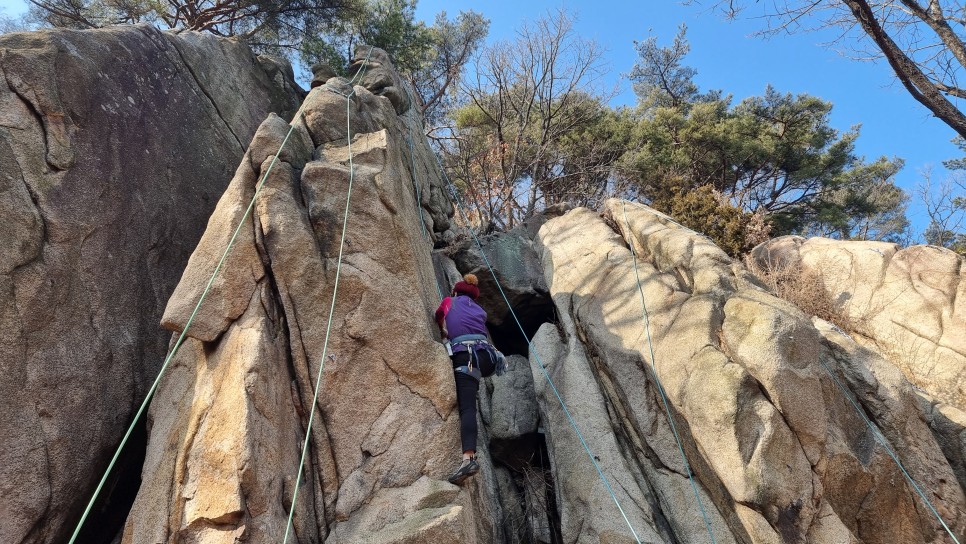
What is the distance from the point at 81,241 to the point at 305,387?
2.94 metres

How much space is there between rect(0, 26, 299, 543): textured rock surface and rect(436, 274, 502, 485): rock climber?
11.2 feet

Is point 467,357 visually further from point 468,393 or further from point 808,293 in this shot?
point 808,293

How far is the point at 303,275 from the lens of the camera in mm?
5980

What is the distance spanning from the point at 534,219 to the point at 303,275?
757 centimetres

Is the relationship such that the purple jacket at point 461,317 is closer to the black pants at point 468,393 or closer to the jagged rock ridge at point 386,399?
the black pants at point 468,393

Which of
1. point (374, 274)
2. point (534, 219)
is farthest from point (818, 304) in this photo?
point (374, 274)

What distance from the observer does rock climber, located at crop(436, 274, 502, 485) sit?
18.6 ft

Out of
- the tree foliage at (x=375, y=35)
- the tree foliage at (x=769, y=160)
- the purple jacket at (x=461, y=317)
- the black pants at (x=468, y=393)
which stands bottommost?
the black pants at (x=468, y=393)

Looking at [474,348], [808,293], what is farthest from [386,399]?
[808,293]

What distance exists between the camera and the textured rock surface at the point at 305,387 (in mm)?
4816

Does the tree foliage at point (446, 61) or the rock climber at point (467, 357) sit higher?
the tree foliage at point (446, 61)

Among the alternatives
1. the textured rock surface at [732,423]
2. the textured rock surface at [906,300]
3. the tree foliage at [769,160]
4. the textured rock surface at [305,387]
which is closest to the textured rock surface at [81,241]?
the textured rock surface at [305,387]

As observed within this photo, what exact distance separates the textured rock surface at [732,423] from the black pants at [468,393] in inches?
66.5

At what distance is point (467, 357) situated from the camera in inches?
253
